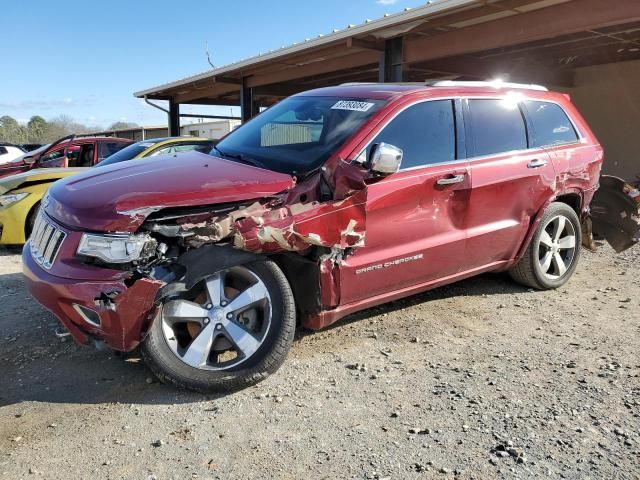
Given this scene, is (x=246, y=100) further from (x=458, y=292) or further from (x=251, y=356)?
(x=251, y=356)

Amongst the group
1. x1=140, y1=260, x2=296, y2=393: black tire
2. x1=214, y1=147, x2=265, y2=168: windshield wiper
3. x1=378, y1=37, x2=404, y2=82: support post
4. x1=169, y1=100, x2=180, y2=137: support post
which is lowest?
x1=140, y1=260, x2=296, y2=393: black tire

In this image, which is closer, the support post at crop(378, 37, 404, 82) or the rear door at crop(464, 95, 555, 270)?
the rear door at crop(464, 95, 555, 270)

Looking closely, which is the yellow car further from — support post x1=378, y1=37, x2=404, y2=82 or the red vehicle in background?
support post x1=378, y1=37, x2=404, y2=82

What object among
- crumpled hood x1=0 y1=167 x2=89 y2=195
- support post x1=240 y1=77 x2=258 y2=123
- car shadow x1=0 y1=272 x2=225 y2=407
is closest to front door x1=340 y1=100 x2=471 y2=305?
car shadow x1=0 y1=272 x2=225 y2=407

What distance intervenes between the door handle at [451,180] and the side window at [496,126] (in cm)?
34

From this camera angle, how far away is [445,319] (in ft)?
14.5

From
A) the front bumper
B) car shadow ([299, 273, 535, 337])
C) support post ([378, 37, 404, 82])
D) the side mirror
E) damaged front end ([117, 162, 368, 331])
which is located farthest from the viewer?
support post ([378, 37, 404, 82])

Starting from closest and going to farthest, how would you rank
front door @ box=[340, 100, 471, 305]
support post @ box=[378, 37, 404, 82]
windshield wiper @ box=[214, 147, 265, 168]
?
front door @ box=[340, 100, 471, 305], windshield wiper @ box=[214, 147, 265, 168], support post @ box=[378, 37, 404, 82]

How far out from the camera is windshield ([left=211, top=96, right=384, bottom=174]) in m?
3.72

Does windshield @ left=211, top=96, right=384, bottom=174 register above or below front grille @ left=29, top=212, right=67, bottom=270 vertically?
above

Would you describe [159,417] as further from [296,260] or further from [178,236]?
[296,260]

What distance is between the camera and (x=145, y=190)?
3.10 meters

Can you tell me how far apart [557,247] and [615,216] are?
4.36 ft

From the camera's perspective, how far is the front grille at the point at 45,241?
317 centimetres
